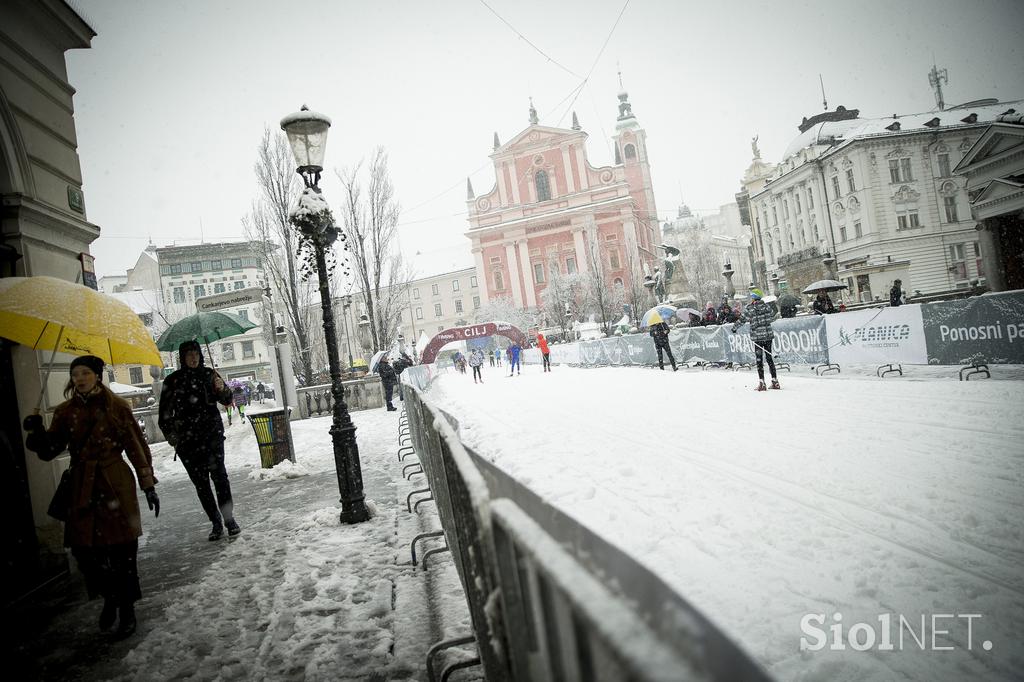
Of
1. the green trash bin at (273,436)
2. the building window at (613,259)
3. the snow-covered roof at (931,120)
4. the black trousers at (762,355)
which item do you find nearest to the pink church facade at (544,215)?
the building window at (613,259)

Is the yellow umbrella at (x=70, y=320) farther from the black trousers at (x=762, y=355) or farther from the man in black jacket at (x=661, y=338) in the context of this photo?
the man in black jacket at (x=661, y=338)

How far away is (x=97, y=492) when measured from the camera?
3.84 meters

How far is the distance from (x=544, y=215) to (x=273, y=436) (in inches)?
2489

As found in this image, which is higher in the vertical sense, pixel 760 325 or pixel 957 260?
pixel 957 260

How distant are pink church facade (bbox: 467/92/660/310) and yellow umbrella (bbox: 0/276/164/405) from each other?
62.8 meters

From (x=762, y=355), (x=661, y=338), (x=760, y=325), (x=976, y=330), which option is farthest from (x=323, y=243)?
(x=661, y=338)

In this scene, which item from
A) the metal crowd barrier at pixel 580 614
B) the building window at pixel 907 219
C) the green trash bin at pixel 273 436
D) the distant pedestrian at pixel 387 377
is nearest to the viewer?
the metal crowd barrier at pixel 580 614

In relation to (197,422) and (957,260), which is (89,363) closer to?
(197,422)

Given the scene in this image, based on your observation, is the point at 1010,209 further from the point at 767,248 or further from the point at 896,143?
the point at 767,248

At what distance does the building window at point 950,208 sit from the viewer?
153 feet

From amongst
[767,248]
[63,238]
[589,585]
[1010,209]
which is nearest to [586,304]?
[767,248]

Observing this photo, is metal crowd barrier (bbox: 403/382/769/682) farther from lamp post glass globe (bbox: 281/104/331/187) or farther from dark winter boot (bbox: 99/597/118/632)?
lamp post glass globe (bbox: 281/104/331/187)

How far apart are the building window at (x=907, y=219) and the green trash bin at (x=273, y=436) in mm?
54989

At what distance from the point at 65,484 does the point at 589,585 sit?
4.48m
